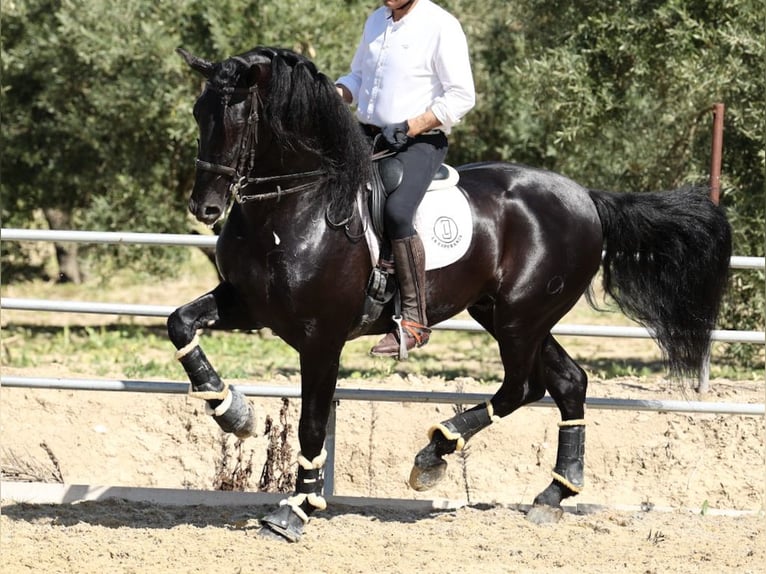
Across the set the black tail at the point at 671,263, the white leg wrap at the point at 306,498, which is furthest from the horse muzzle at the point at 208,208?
the black tail at the point at 671,263

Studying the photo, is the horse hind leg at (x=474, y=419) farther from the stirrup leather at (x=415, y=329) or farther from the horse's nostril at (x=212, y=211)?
the horse's nostril at (x=212, y=211)

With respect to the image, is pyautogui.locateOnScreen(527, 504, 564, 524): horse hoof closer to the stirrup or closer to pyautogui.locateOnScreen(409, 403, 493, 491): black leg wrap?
pyautogui.locateOnScreen(409, 403, 493, 491): black leg wrap

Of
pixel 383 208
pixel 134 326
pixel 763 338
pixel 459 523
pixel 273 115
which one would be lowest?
pixel 134 326

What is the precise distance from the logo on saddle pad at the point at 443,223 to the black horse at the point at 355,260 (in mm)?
71

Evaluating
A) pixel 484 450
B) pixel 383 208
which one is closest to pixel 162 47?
pixel 484 450

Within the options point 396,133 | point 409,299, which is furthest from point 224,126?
point 409,299

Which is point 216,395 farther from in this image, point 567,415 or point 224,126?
point 567,415

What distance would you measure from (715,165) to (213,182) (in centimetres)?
363

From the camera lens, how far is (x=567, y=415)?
6.31m

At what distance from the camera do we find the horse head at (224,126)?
500 cm

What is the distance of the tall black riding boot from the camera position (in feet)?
17.9

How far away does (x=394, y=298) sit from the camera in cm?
563

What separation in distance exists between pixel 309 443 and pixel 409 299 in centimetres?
87

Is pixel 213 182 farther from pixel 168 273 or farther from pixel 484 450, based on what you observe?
pixel 168 273
